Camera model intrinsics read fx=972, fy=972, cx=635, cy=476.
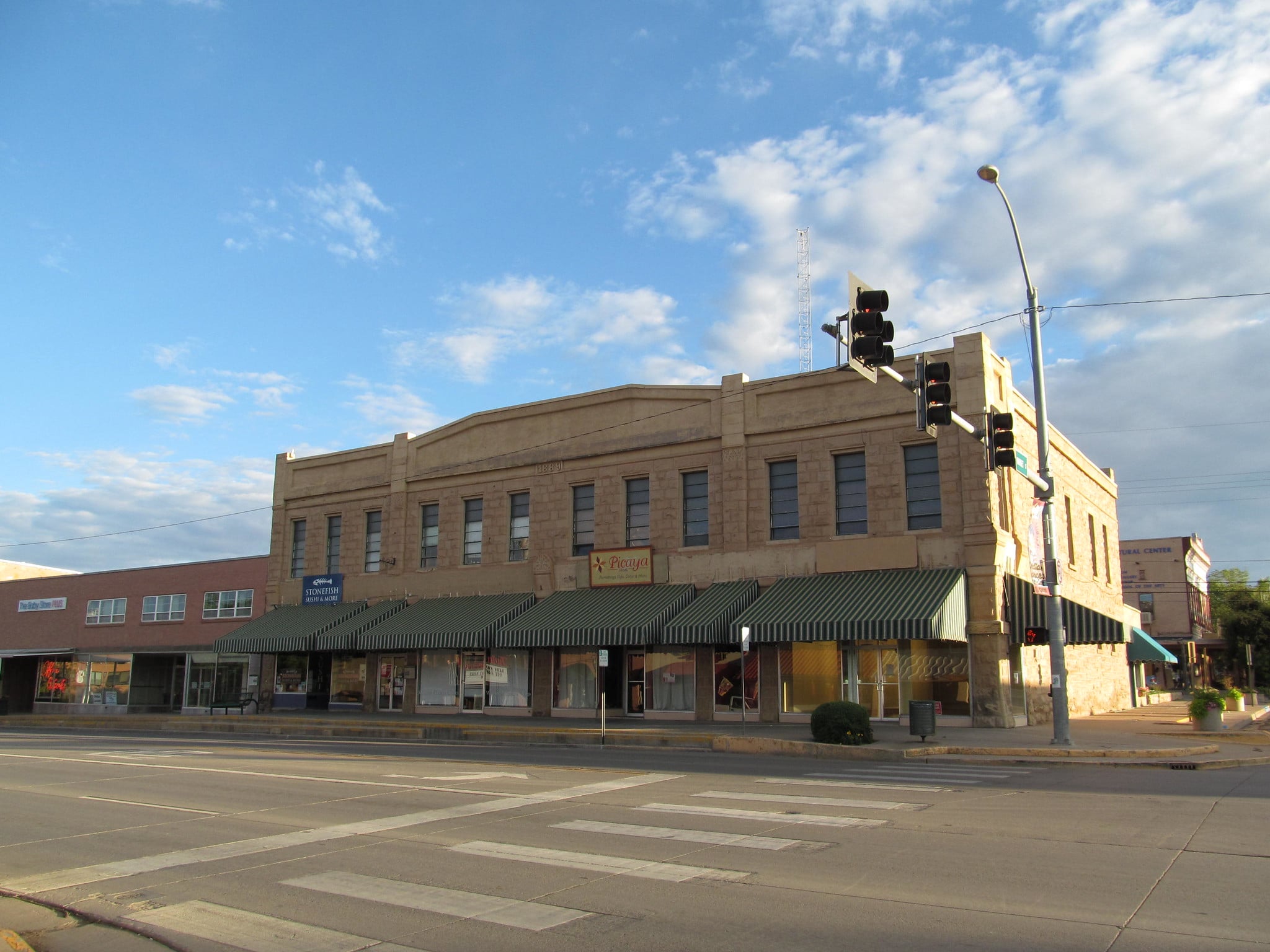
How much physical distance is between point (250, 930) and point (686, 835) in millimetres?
4628

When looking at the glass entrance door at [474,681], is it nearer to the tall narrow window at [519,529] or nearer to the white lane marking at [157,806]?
the tall narrow window at [519,529]

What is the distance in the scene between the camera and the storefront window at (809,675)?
A: 25734 mm

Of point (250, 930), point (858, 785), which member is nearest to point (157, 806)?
point (250, 930)

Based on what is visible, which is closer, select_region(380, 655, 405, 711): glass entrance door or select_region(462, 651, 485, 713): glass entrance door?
select_region(462, 651, 485, 713): glass entrance door

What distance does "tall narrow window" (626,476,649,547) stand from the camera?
1169 inches

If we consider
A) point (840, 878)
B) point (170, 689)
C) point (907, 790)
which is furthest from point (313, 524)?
point (840, 878)

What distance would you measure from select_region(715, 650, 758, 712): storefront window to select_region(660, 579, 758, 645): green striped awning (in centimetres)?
84

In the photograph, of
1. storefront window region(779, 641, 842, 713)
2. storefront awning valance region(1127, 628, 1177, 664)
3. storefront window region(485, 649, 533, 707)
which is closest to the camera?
storefront window region(779, 641, 842, 713)

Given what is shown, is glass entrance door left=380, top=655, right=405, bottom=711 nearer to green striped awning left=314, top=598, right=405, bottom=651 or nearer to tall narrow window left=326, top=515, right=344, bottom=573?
green striped awning left=314, top=598, right=405, bottom=651

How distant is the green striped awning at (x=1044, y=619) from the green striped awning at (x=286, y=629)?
22153 mm

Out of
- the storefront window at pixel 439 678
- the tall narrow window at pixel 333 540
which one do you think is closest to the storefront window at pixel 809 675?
the storefront window at pixel 439 678

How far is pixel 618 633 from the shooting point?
27.0 metres

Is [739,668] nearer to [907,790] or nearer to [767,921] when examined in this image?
[907,790]

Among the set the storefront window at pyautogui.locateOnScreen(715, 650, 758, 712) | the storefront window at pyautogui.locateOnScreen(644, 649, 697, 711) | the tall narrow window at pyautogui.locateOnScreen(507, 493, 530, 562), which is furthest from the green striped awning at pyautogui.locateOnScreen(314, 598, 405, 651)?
the storefront window at pyautogui.locateOnScreen(715, 650, 758, 712)
